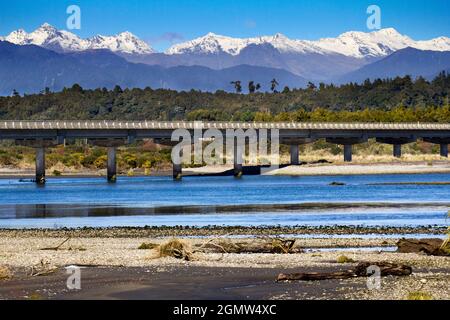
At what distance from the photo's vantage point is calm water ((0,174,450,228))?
58.8m

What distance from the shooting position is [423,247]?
120 ft

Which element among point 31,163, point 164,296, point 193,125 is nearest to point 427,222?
point 164,296

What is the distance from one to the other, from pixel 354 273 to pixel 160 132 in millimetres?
108852

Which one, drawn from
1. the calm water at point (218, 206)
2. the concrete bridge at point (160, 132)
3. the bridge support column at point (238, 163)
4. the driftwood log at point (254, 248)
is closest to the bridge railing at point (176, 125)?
the concrete bridge at point (160, 132)

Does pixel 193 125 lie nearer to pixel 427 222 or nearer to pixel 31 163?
pixel 31 163

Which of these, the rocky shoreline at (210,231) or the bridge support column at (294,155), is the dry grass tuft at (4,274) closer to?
the rocky shoreline at (210,231)

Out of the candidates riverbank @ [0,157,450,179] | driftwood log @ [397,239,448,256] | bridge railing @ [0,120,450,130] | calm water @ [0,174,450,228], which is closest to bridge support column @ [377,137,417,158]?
riverbank @ [0,157,450,179]

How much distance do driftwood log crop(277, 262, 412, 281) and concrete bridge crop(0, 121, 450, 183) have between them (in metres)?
98.6

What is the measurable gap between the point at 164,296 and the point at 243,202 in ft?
179

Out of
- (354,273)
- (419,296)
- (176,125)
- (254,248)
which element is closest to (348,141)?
(176,125)

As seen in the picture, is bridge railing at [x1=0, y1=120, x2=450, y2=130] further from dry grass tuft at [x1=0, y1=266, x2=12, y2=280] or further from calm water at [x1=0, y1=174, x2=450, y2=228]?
dry grass tuft at [x1=0, y1=266, x2=12, y2=280]

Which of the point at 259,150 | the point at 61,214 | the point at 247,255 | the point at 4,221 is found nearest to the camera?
the point at 247,255

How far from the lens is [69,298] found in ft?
81.4

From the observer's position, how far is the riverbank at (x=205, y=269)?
25.7 metres
